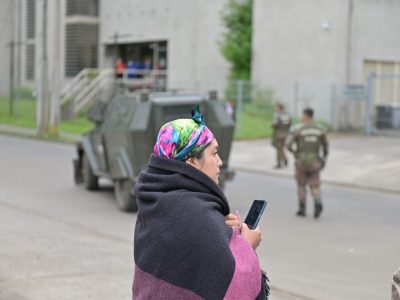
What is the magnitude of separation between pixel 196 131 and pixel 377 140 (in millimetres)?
24133

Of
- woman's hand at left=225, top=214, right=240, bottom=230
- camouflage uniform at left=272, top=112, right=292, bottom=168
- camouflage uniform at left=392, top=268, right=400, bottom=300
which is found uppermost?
woman's hand at left=225, top=214, right=240, bottom=230

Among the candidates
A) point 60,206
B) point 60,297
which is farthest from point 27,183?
point 60,297

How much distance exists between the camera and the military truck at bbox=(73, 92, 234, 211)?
506 inches

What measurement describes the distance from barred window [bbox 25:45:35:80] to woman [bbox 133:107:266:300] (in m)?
46.7

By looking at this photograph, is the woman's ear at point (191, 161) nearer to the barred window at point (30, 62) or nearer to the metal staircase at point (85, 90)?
the metal staircase at point (85, 90)

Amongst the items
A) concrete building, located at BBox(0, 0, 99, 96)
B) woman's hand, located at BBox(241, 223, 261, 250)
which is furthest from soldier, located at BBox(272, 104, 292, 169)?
concrete building, located at BBox(0, 0, 99, 96)

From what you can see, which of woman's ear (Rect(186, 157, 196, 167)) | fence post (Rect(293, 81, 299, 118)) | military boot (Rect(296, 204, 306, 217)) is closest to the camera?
woman's ear (Rect(186, 157, 196, 167))

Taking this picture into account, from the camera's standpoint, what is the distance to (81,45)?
44.1 m

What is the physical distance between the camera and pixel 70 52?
147ft

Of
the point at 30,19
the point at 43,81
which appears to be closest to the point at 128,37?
the point at 30,19

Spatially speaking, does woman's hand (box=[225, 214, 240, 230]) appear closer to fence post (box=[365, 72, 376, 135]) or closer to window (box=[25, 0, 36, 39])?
fence post (box=[365, 72, 376, 135])

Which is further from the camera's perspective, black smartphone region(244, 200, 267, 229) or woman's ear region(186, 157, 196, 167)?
black smartphone region(244, 200, 267, 229)

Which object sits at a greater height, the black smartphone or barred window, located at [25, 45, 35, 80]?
barred window, located at [25, 45, 35, 80]

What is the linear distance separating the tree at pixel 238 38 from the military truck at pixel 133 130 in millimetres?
19993
